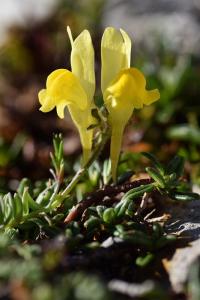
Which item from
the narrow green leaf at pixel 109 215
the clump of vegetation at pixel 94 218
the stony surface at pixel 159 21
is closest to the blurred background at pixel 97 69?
the stony surface at pixel 159 21

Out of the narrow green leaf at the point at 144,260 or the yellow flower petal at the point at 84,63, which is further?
the yellow flower petal at the point at 84,63

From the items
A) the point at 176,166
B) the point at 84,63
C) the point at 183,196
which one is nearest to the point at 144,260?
the point at 183,196

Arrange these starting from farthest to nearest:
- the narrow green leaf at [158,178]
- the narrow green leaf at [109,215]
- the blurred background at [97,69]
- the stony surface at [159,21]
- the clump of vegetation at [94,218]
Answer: the stony surface at [159,21]
the blurred background at [97,69]
the narrow green leaf at [158,178]
the narrow green leaf at [109,215]
the clump of vegetation at [94,218]

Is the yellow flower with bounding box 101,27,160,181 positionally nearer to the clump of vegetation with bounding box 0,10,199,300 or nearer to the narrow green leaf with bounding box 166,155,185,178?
the clump of vegetation with bounding box 0,10,199,300

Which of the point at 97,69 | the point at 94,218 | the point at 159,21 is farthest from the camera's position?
the point at 159,21

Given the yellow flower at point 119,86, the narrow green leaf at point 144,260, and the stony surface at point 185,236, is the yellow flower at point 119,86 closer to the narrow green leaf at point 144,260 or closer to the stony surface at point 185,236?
the stony surface at point 185,236

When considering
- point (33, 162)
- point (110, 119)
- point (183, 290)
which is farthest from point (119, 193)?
point (33, 162)

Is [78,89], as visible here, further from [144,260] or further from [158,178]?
[144,260]
